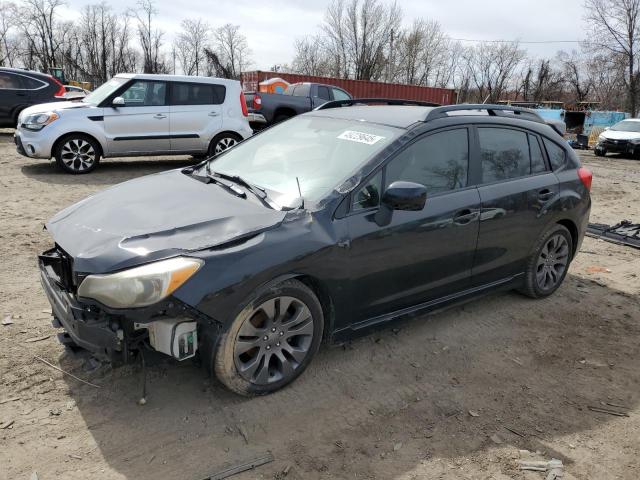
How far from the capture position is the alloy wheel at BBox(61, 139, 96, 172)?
8938 mm

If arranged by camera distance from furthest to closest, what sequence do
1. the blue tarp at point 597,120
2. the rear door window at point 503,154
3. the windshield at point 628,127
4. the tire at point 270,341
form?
the blue tarp at point 597,120, the windshield at point 628,127, the rear door window at point 503,154, the tire at point 270,341

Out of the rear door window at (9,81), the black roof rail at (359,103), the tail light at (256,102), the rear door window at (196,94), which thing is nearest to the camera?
the black roof rail at (359,103)

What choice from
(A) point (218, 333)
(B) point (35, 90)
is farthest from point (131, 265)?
(B) point (35, 90)

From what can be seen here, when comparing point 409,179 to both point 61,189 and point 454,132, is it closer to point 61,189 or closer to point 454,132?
point 454,132

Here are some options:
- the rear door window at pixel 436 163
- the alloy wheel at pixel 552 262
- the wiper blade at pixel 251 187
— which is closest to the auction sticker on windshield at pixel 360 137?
the rear door window at pixel 436 163

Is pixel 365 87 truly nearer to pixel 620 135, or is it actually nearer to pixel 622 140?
pixel 620 135

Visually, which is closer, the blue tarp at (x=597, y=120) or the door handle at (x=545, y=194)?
the door handle at (x=545, y=194)

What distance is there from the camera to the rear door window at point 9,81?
1306cm

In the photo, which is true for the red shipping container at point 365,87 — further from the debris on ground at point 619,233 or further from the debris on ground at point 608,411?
the debris on ground at point 608,411

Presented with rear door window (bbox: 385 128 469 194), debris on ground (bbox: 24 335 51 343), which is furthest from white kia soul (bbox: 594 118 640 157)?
debris on ground (bbox: 24 335 51 343)

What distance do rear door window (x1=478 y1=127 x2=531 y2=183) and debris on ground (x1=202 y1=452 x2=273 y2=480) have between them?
249 centimetres

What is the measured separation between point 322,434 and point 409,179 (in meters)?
Answer: 1.68

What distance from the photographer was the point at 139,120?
363 inches

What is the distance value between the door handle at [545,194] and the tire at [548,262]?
0.30 metres
